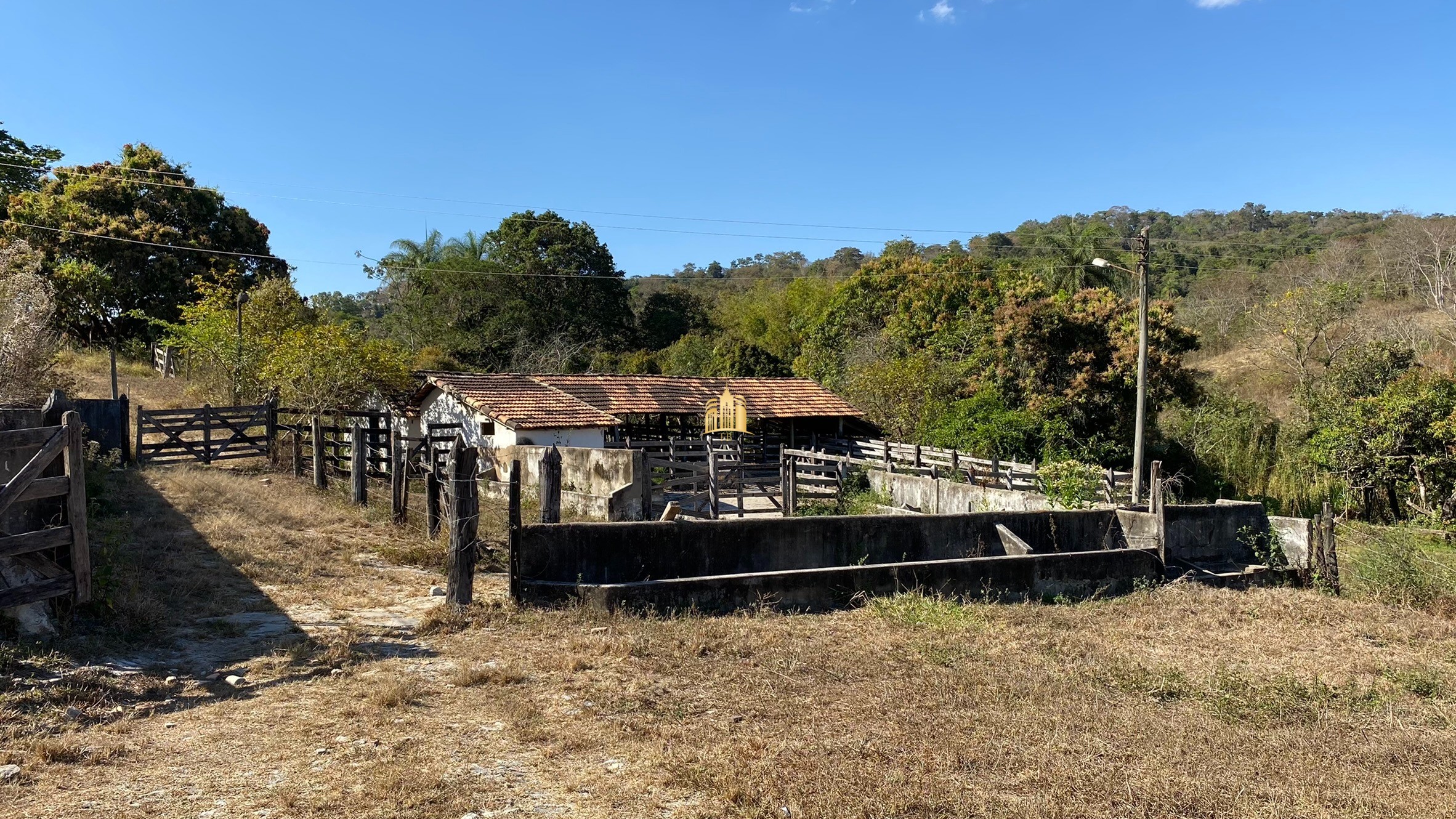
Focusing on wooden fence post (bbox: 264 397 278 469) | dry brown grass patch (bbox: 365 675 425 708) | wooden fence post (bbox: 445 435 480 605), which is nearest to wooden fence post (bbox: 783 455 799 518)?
wooden fence post (bbox: 445 435 480 605)

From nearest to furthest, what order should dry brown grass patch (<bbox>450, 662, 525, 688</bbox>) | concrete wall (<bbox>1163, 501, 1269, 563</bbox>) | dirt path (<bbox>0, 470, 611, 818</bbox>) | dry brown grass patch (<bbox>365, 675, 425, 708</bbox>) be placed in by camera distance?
dirt path (<bbox>0, 470, 611, 818</bbox>)
dry brown grass patch (<bbox>365, 675, 425, 708</bbox>)
dry brown grass patch (<bbox>450, 662, 525, 688</bbox>)
concrete wall (<bbox>1163, 501, 1269, 563</bbox>)

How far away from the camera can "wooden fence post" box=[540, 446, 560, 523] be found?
37.8ft

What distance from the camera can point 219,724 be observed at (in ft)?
19.3

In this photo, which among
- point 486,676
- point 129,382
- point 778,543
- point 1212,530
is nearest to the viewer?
point 486,676

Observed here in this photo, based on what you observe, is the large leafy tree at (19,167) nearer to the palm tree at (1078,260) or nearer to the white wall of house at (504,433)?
the white wall of house at (504,433)

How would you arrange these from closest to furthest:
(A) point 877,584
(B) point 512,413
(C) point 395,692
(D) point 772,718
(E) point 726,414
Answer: (D) point 772,718 < (C) point 395,692 < (A) point 877,584 < (B) point 512,413 < (E) point 726,414

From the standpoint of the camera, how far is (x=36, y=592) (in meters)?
6.93

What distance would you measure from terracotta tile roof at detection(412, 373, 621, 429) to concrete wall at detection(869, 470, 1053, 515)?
7785 mm

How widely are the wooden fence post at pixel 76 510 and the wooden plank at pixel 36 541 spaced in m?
0.08

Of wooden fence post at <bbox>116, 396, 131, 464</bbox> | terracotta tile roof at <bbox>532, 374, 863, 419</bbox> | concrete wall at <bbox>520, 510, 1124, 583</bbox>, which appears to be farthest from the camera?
terracotta tile roof at <bbox>532, 374, 863, 419</bbox>

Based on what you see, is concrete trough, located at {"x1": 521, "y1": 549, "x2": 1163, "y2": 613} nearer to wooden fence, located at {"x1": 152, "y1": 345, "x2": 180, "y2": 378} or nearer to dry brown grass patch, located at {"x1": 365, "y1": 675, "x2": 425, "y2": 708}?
dry brown grass patch, located at {"x1": 365, "y1": 675, "x2": 425, "y2": 708}

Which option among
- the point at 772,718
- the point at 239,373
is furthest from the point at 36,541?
the point at 239,373

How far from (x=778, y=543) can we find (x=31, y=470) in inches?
302

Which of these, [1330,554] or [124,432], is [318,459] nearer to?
[124,432]
